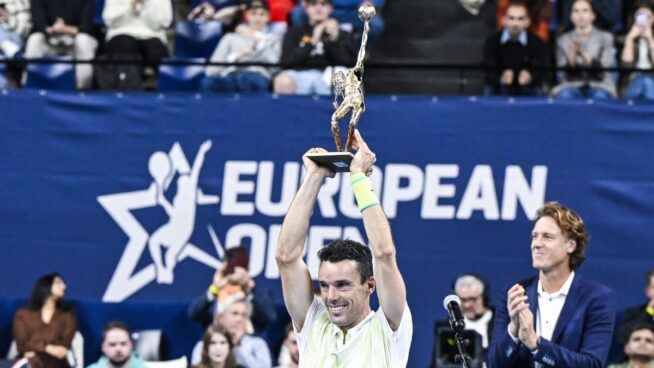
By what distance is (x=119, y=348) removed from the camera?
11031 mm

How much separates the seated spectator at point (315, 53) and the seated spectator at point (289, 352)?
6.58ft

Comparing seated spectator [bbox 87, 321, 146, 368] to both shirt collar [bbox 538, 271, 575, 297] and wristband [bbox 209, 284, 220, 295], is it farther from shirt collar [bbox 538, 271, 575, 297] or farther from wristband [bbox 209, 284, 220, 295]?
shirt collar [bbox 538, 271, 575, 297]

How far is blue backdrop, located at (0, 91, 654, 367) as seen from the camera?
11.4 m

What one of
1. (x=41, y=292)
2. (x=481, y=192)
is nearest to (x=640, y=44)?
(x=481, y=192)

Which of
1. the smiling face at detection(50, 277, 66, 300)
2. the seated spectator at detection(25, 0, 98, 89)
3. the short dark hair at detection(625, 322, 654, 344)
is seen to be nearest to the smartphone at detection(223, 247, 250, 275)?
the smiling face at detection(50, 277, 66, 300)

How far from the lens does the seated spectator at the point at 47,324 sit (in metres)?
11.3

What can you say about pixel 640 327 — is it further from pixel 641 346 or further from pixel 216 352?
pixel 216 352

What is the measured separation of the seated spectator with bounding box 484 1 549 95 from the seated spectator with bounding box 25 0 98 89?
10.9 feet

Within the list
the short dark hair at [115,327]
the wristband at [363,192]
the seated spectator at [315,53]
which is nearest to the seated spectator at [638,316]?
the seated spectator at [315,53]

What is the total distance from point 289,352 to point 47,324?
1.88 metres

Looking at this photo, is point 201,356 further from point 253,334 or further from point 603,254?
point 603,254

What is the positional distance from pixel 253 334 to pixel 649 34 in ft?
12.8

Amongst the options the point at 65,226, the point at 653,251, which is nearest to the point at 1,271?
the point at 65,226

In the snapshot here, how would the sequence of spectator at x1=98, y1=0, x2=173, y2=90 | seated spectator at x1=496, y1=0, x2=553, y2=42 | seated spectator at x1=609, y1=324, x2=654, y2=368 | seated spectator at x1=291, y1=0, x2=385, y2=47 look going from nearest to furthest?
seated spectator at x1=609, y1=324, x2=654, y2=368, seated spectator at x1=496, y1=0, x2=553, y2=42, seated spectator at x1=291, y1=0, x2=385, y2=47, spectator at x1=98, y1=0, x2=173, y2=90
